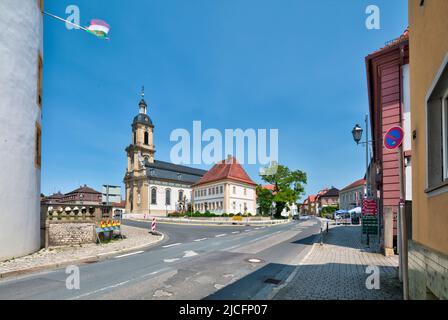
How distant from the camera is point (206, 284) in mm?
6980

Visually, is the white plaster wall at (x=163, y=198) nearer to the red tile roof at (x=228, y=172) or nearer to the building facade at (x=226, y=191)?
the building facade at (x=226, y=191)

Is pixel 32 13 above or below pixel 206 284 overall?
above

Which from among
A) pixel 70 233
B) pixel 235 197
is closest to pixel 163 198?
pixel 235 197

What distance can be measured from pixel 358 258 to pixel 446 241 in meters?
7.89

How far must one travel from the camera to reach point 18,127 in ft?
36.7

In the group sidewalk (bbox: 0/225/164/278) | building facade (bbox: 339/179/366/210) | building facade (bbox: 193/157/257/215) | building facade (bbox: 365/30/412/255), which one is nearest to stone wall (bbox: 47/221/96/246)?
sidewalk (bbox: 0/225/164/278)

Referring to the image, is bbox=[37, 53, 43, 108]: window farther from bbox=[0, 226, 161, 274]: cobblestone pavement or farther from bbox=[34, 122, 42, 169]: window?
bbox=[0, 226, 161, 274]: cobblestone pavement

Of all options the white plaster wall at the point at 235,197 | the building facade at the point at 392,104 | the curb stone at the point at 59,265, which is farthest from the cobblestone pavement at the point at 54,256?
the white plaster wall at the point at 235,197

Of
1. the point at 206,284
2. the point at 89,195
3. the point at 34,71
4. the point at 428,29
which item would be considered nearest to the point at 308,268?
the point at 206,284

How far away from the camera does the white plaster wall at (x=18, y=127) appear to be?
10.5m

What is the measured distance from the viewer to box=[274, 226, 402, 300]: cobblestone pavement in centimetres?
582

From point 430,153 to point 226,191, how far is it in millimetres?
51172
